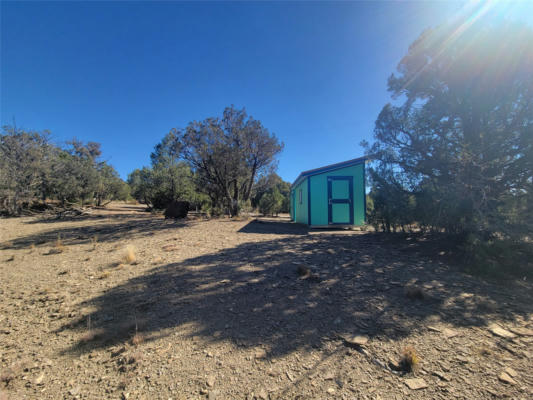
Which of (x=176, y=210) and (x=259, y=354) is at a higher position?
(x=176, y=210)

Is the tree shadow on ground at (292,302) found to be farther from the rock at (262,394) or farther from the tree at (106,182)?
the tree at (106,182)

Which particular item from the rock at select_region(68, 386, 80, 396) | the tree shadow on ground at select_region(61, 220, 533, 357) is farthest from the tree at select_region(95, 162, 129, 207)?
the rock at select_region(68, 386, 80, 396)

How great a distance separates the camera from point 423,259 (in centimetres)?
430

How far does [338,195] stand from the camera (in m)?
9.24

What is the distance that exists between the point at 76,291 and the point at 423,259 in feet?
20.5

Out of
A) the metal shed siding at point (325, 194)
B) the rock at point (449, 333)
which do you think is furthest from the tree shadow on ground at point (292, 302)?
the metal shed siding at point (325, 194)

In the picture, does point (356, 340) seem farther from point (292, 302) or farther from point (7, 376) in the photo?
point (7, 376)

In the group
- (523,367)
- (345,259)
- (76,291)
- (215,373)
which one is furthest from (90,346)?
(345,259)

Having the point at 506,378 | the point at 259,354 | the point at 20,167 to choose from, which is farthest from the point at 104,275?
the point at 20,167

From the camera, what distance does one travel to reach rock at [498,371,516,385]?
1.52 metres

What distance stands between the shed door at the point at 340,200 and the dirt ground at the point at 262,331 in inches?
197

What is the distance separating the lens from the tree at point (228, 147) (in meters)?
11.4

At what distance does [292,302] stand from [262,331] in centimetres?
66

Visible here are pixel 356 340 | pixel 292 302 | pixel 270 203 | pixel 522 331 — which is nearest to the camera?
pixel 356 340
